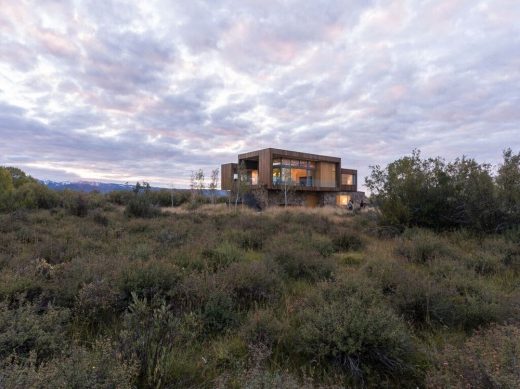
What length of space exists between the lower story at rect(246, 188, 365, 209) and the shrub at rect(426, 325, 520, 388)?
93.7 feet

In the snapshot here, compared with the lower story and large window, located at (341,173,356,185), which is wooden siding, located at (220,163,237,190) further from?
large window, located at (341,173,356,185)

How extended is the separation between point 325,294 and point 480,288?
2596mm

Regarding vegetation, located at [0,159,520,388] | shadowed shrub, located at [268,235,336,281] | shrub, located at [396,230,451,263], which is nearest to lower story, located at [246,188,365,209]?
shrub, located at [396,230,451,263]

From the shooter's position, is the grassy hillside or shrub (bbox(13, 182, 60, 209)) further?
shrub (bbox(13, 182, 60, 209))

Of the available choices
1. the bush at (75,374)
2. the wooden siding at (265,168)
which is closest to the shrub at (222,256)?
the bush at (75,374)

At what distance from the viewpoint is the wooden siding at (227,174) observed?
125 ft

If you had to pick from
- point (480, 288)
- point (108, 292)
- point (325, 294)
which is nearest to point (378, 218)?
point (480, 288)

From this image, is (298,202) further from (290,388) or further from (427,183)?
(290,388)

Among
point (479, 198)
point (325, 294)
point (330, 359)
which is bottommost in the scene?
point (330, 359)

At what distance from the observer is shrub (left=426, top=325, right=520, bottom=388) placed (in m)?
2.03

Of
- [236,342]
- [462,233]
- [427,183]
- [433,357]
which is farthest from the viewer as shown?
[427,183]

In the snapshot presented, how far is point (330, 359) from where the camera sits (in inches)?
115

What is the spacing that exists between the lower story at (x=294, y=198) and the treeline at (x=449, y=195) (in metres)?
20.1

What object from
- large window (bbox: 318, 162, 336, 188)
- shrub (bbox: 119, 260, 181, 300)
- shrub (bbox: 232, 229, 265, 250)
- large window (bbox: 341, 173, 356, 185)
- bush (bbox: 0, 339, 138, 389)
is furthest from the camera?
large window (bbox: 341, 173, 356, 185)
